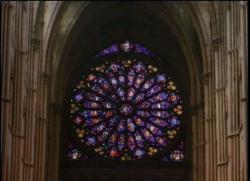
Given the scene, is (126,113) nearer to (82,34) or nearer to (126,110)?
(126,110)

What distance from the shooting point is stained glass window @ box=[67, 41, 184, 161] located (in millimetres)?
45406

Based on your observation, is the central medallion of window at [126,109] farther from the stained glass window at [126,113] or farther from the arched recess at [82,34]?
the arched recess at [82,34]

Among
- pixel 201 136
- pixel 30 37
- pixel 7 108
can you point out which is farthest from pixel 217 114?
pixel 7 108

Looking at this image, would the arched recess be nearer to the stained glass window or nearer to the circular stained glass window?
the stained glass window

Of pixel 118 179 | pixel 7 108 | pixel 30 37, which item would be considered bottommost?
pixel 118 179

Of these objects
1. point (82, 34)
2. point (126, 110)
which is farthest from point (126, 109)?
point (82, 34)

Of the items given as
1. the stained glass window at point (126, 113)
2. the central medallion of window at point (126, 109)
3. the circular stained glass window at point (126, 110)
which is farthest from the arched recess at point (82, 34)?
the central medallion of window at point (126, 109)

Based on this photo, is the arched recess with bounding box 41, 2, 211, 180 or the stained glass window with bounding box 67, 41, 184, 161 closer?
the arched recess with bounding box 41, 2, 211, 180

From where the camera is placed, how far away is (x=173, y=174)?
44.3 metres

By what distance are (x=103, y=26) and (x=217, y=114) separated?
12868 millimetres

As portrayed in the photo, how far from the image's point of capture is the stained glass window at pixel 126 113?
1788 inches

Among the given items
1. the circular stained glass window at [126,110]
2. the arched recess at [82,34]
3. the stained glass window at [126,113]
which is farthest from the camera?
the circular stained glass window at [126,110]

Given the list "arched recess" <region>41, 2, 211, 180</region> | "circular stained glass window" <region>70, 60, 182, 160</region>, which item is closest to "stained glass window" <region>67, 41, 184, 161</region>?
"circular stained glass window" <region>70, 60, 182, 160</region>

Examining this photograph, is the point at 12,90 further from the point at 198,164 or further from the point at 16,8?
the point at 198,164
